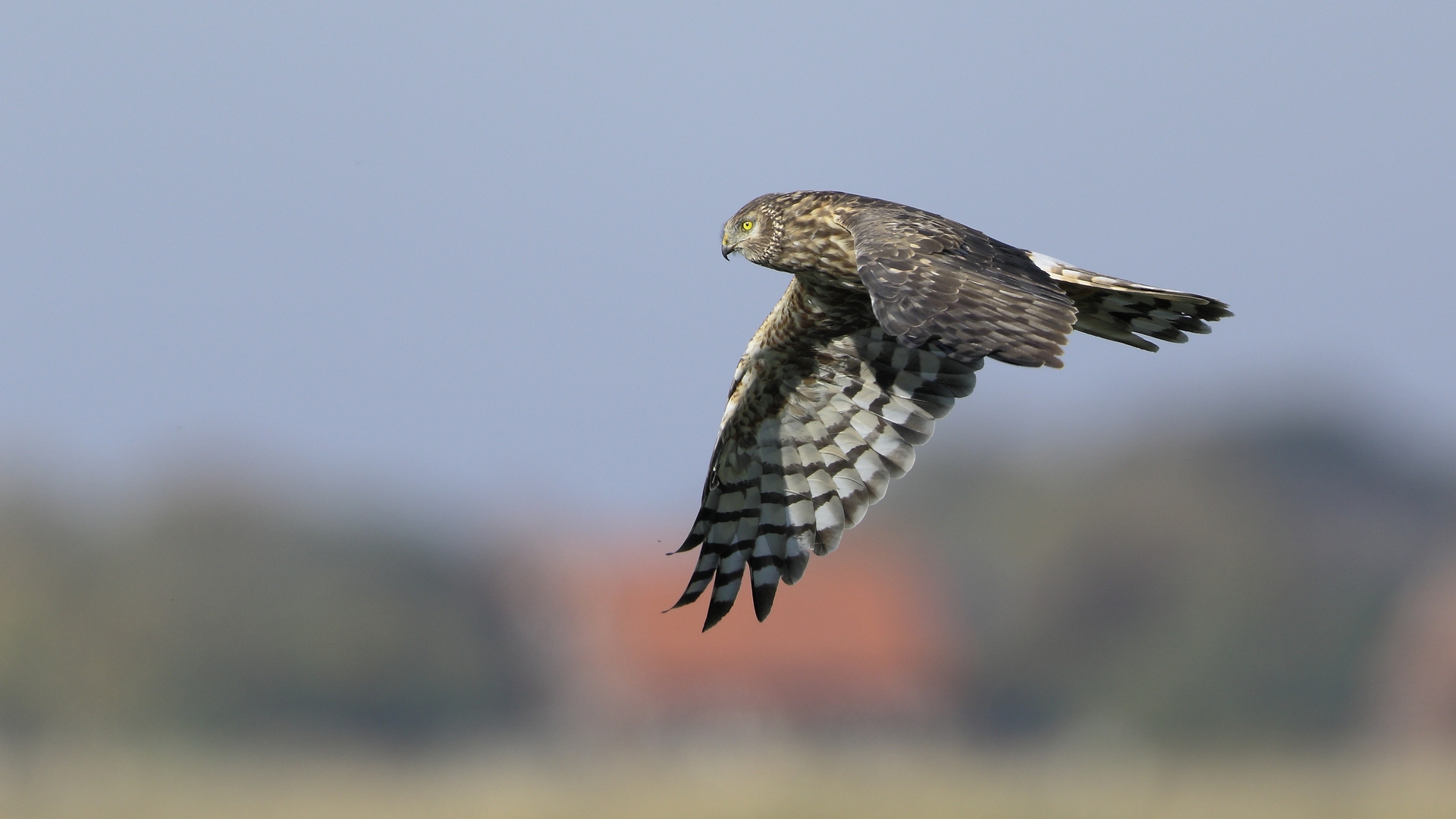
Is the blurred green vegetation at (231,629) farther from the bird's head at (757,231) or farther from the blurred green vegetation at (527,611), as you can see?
the bird's head at (757,231)

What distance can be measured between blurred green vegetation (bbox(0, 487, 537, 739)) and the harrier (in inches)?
1044

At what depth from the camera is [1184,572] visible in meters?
49.9

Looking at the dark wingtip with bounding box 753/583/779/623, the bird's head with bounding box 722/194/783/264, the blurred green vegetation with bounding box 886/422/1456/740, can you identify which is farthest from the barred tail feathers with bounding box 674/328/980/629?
the blurred green vegetation with bounding box 886/422/1456/740

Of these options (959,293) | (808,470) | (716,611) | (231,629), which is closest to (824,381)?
(808,470)

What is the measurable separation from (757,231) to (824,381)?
1.14 meters

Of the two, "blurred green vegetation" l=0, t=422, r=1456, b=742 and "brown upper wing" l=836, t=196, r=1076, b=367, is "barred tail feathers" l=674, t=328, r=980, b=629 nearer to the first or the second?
"brown upper wing" l=836, t=196, r=1076, b=367

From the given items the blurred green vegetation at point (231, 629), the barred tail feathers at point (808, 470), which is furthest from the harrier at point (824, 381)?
the blurred green vegetation at point (231, 629)

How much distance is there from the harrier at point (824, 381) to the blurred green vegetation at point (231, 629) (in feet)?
87.0

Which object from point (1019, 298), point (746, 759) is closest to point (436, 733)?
point (746, 759)

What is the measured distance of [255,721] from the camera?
39.0 m

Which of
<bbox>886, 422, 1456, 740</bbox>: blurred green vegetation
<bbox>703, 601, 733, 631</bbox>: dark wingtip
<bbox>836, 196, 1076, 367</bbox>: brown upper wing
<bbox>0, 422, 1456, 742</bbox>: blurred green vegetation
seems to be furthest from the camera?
<bbox>886, 422, 1456, 740</bbox>: blurred green vegetation

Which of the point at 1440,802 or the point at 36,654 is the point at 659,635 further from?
the point at 1440,802

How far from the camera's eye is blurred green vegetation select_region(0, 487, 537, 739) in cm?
3666

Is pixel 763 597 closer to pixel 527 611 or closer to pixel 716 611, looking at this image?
pixel 716 611
